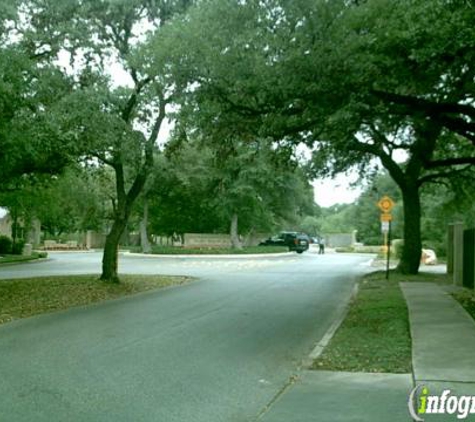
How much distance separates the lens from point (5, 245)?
43375mm

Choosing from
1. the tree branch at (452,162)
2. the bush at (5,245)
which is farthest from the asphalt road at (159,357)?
the bush at (5,245)

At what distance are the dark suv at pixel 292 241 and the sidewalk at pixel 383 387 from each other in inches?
1728

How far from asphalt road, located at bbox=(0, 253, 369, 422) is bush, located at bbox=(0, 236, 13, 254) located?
97.2 feet

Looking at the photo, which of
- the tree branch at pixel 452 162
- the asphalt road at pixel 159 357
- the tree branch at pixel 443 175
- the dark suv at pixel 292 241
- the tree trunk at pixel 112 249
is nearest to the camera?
the asphalt road at pixel 159 357

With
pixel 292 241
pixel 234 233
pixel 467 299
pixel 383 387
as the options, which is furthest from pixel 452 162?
pixel 292 241

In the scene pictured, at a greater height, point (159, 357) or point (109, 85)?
point (109, 85)

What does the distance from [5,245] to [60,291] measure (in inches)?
1091

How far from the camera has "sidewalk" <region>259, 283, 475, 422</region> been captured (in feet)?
19.1

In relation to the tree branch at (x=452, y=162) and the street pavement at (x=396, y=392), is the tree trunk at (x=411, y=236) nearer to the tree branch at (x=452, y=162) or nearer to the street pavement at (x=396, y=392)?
the tree branch at (x=452, y=162)
